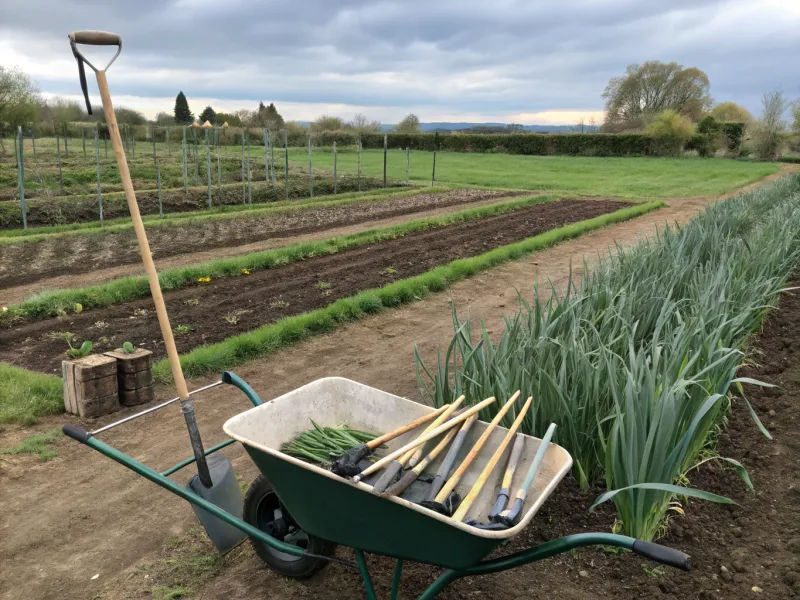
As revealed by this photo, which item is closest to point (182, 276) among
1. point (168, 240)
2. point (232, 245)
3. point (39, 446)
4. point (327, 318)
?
point (327, 318)

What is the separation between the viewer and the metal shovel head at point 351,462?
2.05 meters

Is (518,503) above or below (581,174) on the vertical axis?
below

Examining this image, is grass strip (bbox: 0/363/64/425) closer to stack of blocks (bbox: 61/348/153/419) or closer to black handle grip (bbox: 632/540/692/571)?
stack of blocks (bbox: 61/348/153/419)

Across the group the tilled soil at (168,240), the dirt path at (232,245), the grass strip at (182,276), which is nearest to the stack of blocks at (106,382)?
the grass strip at (182,276)

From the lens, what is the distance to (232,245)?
10359mm

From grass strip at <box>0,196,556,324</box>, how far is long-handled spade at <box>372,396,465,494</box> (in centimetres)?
503

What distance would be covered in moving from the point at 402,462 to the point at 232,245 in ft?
28.8

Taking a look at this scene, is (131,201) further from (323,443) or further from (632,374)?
(632,374)

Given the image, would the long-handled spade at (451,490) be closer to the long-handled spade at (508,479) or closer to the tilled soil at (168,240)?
the long-handled spade at (508,479)

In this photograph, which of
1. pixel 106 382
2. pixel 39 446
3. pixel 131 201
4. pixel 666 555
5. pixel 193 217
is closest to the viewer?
pixel 666 555

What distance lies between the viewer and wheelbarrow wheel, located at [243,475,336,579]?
2.51m

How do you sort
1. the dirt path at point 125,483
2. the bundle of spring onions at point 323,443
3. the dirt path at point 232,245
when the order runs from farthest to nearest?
the dirt path at point 232,245, the dirt path at point 125,483, the bundle of spring onions at point 323,443

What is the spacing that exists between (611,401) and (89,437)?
2210 millimetres

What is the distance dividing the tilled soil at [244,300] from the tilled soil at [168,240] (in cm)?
231
